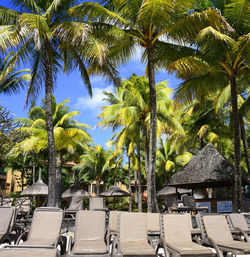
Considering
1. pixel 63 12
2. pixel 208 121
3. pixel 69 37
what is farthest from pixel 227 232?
pixel 208 121

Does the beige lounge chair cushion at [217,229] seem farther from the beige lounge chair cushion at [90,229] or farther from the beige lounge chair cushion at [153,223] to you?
→ the beige lounge chair cushion at [90,229]

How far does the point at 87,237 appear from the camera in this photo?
577 centimetres

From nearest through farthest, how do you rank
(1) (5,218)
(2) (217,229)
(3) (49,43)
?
(2) (217,229) < (1) (5,218) < (3) (49,43)

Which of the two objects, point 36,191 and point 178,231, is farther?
point 36,191

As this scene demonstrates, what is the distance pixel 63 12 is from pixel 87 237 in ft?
31.7

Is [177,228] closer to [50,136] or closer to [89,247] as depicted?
[89,247]

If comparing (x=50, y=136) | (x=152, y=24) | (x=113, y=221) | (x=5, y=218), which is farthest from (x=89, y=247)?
(x=152, y=24)

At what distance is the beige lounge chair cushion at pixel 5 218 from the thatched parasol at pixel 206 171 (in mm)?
9784

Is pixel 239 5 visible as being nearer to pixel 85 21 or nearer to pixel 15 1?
pixel 85 21

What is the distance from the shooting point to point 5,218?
22.0 feet

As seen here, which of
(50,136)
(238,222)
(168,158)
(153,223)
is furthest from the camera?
(168,158)

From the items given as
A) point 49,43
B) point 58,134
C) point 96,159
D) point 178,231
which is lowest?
point 178,231

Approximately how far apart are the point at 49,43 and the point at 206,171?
9.29 metres

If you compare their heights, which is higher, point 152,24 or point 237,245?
point 152,24
